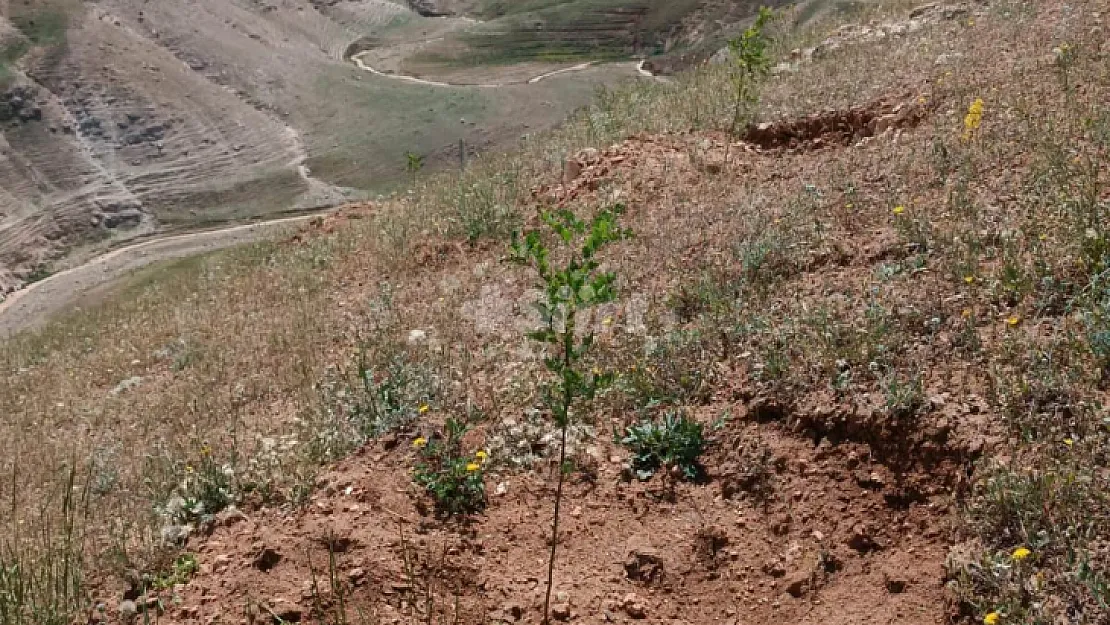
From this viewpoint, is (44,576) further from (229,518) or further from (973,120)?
(973,120)

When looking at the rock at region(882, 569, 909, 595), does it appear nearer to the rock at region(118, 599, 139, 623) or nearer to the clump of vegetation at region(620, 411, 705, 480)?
the clump of vegetation at region(620, 411, 705, 480)

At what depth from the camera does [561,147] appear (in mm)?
10664

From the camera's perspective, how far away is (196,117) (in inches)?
1410

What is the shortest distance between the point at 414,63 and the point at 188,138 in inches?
577

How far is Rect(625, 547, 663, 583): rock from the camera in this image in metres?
3.40

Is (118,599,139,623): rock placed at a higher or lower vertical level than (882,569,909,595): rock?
lower

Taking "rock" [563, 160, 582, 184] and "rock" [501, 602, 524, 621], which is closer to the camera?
"rock" [501, 602, 524, 621]

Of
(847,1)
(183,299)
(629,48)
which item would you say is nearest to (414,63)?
(629,48)

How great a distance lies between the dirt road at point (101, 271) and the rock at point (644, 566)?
19685mm

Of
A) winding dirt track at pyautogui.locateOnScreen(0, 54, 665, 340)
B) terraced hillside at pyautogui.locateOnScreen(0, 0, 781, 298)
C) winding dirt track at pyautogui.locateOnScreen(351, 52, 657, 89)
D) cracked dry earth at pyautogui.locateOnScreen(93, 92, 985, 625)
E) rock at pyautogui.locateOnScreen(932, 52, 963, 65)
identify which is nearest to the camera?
cracked dry earth at pyautogui.locateOnScreen(93, 92, 985, 625)

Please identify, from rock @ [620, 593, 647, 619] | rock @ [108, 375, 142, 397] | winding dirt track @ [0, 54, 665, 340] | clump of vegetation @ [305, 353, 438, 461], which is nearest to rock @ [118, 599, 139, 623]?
clump of vegetation @ [305, 353, 438, 461]

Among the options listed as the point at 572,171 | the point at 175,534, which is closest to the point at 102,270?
the point at 572,171

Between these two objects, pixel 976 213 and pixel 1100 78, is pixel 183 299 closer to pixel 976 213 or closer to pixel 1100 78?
pixel 976 213

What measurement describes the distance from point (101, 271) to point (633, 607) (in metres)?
28.3
